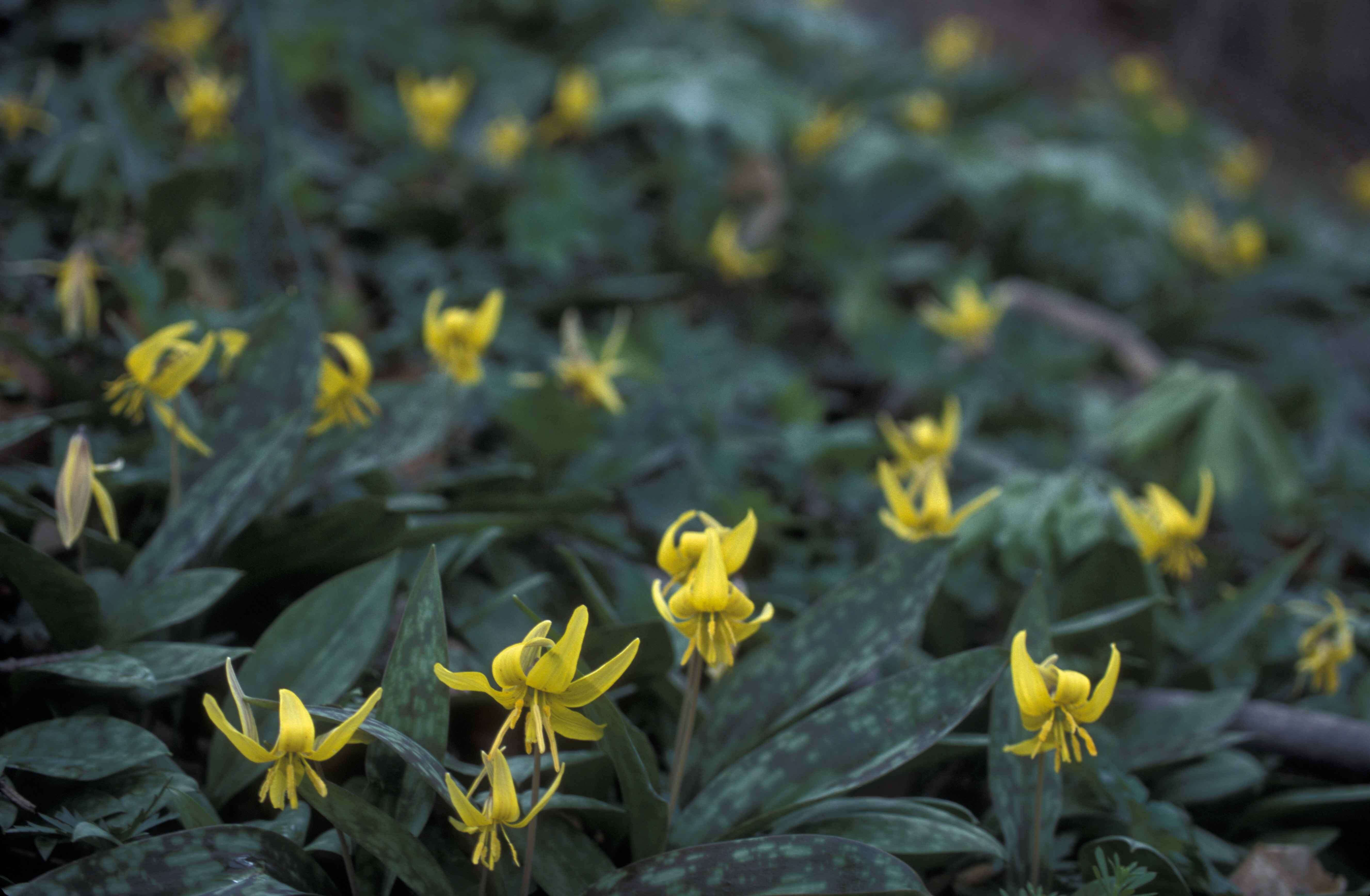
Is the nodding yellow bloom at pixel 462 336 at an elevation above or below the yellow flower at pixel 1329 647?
above

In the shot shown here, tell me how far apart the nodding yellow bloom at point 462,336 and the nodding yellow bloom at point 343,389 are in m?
0.10

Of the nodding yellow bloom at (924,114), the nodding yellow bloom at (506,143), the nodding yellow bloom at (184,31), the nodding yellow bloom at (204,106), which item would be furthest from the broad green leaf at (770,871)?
the nodding yellow bloom at (924,114)

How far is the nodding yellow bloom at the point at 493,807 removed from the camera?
2.33 ft

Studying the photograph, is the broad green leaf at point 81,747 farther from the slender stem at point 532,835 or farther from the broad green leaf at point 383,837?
the slender stem at point 532,835

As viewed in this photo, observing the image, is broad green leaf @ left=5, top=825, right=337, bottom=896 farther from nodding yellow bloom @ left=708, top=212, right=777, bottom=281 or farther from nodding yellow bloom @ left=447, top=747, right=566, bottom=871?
nodding yellow bloom @ left=708, top=212, right=777, bottom=281

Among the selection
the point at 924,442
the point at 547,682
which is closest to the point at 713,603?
the point at 547,682

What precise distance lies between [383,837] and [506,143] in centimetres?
214

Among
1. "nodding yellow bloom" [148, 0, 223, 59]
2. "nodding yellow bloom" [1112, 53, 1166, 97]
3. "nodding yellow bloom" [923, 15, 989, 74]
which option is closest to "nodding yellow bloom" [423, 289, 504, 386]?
"nodding yellow bloom" [148, 0, 223, 59]

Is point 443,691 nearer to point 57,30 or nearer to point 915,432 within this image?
A: point 915,432

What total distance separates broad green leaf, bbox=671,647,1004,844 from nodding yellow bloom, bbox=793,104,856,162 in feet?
8.15

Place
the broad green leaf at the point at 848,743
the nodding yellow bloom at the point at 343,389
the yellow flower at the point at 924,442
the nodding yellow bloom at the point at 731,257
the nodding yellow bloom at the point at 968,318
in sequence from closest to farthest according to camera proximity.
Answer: the broad green leaf at the point at 848,743
the nodding yellow bloom at the point at 343,389
the yellow flower at the point at 924,442
the nodding yellow bloom at the point at 968,318
the nodding yellow bloom at the point at 731,257

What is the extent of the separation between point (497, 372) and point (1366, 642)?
5.49ft

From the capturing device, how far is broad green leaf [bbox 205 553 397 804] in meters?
0.96

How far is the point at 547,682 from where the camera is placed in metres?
0.72
